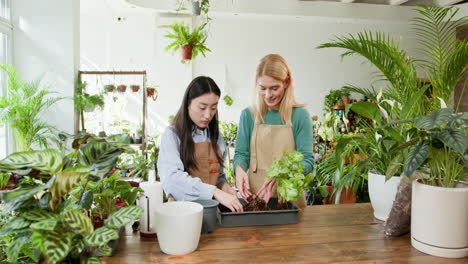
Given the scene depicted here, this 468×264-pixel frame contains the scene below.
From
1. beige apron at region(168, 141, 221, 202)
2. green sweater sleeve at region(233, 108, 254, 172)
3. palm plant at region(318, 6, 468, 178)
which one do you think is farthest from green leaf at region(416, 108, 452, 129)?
green sweater sleeve at region(233, 108, 254, 172)

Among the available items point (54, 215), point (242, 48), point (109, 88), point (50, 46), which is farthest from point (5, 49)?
point (242, 48)

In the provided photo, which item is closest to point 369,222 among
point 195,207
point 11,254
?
point 195,207

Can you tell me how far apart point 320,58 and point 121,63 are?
4.39 m

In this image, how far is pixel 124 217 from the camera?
3.03ft

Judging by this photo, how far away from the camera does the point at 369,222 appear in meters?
1.62

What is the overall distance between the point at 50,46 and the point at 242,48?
453 cm

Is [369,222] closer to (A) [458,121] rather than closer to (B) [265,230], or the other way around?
(B) [265,230]

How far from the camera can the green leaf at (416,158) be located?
3.84 ft

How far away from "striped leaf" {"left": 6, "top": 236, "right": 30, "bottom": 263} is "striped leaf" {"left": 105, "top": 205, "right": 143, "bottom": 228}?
0.20 m

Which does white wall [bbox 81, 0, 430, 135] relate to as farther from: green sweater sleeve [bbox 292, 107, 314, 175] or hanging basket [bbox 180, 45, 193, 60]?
green sweater sleeve [bbox 292, 107, 314, 175]

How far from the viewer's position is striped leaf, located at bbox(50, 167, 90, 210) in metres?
0.89

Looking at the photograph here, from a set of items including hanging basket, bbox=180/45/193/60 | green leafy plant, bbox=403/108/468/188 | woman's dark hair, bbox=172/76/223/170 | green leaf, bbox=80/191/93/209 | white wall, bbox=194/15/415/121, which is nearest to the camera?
green leaf, bbox=80/191/93/209

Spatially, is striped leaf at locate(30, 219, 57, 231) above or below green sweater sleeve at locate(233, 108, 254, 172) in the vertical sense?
below

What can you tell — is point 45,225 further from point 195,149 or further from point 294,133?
point 294,133
